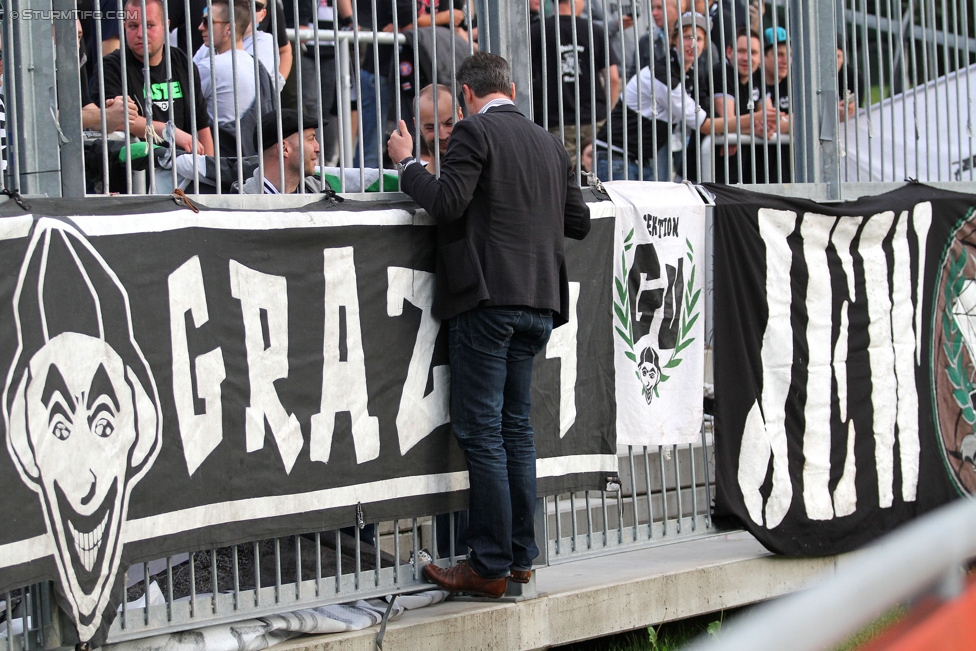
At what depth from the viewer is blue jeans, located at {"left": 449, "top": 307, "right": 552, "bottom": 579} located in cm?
481

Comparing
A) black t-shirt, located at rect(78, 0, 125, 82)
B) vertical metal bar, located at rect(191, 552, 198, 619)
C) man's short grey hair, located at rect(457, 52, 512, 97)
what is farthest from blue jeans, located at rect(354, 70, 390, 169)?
vertical metal bar, located at rect(191, 552, 198, 619)

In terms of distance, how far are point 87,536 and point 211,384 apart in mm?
639

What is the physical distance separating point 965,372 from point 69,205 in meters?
4.88

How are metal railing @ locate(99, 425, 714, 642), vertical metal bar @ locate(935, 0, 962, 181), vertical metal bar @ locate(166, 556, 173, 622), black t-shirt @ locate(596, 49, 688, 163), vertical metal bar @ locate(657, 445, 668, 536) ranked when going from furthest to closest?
vertical metal bar @ locate(935, 0, 962, 181), black t-shirt @ locate(596, 49, 688, 163), vertical metal bar @ locate(657, 445, 668, 536), metal railing @ locate(99, 425, 714, 642), vertical metal bar @ locate(166, 556, 173, 622)

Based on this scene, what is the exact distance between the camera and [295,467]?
180 inches

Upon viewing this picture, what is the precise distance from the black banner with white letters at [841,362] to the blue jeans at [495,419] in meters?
1.36

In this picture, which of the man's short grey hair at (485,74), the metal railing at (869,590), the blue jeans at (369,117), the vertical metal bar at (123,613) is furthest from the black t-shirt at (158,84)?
the metal railing at (869,590)

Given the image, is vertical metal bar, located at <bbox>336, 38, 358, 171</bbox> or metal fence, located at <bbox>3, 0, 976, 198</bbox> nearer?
metal fence, located at <bbox>3, 0, 976, 198</bbox>

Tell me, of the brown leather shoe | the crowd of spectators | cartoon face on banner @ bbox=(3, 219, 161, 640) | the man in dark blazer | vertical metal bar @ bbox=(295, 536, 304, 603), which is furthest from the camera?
the brown leather shoe

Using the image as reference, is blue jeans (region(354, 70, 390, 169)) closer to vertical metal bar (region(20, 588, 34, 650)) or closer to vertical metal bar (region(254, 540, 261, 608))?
vertical metal bar (region(254, 540, 261, 608))

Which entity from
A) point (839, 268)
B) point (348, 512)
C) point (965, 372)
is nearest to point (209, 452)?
point (348, 512)

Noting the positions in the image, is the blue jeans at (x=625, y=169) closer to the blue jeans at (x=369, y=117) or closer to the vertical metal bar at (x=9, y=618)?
the blue jeans at (x=369, y=117)

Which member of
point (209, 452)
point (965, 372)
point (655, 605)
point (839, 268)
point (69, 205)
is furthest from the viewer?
point (965, 372)

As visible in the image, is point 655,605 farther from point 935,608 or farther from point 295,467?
point 935,608
